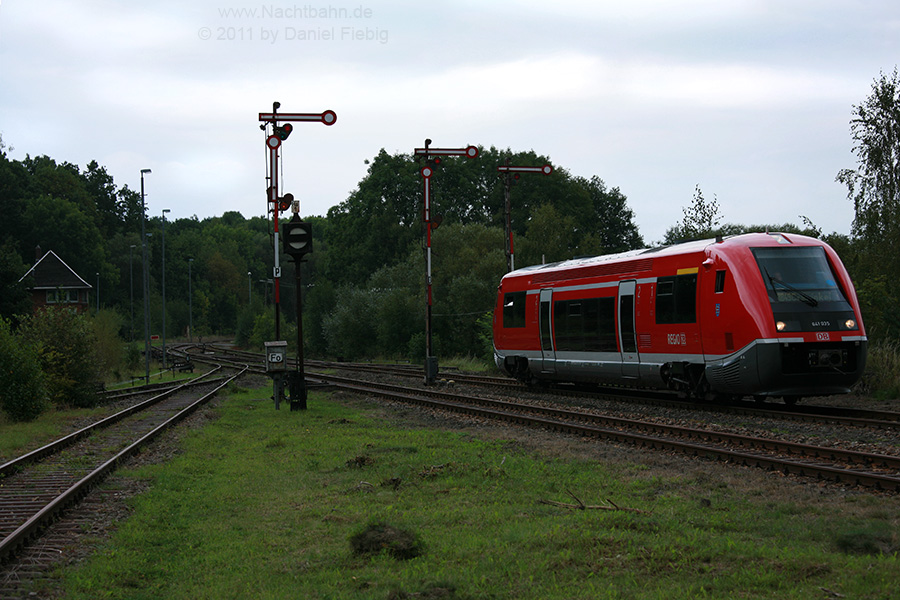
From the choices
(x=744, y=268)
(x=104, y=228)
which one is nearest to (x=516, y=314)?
(x=744, y=268)

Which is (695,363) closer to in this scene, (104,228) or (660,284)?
(660,284)

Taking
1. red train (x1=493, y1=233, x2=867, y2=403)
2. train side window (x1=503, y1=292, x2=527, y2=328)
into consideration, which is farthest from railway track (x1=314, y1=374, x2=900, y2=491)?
train side window (x1=503, y1=292, x2=527, y2=328)

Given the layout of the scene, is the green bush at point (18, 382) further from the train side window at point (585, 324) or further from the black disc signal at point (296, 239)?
the train side window at point (585, 324)

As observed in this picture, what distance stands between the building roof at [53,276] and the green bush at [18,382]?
219ft

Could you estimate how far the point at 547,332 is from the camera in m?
24.0

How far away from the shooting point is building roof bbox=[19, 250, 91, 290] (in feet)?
278

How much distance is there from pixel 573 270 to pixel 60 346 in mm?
16250

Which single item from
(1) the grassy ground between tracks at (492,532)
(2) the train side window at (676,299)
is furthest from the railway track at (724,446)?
(2) the train side window at (676,299)

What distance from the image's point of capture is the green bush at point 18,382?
21.9m

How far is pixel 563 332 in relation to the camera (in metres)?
23.2

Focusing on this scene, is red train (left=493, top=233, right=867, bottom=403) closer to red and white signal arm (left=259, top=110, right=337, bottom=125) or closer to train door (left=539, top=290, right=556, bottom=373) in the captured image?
train door (left=539, top=290, right=556, bottom=373)

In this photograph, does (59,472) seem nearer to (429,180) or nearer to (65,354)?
(65,354)

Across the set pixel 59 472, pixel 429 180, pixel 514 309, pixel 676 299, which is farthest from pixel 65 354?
pixel 676 299

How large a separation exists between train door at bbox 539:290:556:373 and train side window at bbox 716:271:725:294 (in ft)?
23.7
